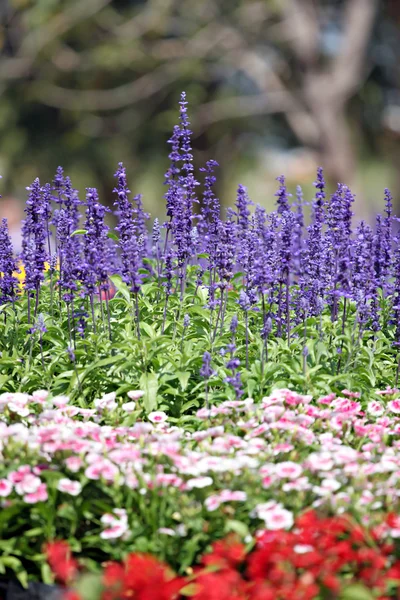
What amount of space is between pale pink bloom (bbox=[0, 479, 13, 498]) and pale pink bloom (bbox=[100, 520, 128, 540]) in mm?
448

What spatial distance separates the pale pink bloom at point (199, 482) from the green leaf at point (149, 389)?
50.7 inches

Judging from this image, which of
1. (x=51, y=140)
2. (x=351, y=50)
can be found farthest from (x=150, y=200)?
(x=351, y=50)

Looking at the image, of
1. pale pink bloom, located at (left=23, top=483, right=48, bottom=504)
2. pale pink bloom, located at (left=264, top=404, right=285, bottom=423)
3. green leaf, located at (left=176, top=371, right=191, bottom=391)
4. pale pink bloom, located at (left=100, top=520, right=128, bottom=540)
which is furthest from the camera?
green leaf, located at (left=176, top=371, right=191, bottom=391)

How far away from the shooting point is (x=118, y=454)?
383 centimetres

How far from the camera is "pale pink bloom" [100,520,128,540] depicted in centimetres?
352

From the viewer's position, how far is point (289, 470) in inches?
147

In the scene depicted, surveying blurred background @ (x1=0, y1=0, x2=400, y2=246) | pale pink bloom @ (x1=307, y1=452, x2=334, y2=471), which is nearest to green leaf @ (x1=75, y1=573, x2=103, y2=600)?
pale pink bloom @ (x1=307, y1=452, x2=334, y2=471)

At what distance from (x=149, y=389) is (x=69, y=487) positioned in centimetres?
148

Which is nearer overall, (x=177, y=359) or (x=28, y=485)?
(x=28, y=485)

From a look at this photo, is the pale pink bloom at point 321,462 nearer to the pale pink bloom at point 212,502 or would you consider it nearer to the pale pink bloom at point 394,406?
the pale pink bloom at point 212,502

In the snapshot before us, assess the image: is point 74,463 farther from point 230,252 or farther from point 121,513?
point 230,252

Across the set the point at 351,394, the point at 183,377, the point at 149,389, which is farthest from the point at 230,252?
the point at 351,394

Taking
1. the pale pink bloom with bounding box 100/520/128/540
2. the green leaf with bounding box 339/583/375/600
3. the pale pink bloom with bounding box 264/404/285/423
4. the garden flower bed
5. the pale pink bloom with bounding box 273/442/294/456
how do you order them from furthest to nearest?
1. the pale pink bloom with bounding box 264/404/285/423
2. the pale pink bloom with bounding box 273/442/294/456
3. the pale pink bloom with bounding box 100/520/128/540
4. the garden flower bed
5. the green leaf with bounding box 339/583/375/600

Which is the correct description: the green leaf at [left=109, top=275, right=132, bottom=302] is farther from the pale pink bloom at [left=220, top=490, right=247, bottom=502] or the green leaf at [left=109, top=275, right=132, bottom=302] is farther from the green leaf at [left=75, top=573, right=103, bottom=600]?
the green leaf at [left=75, top=573, right=103, bottom=600]
